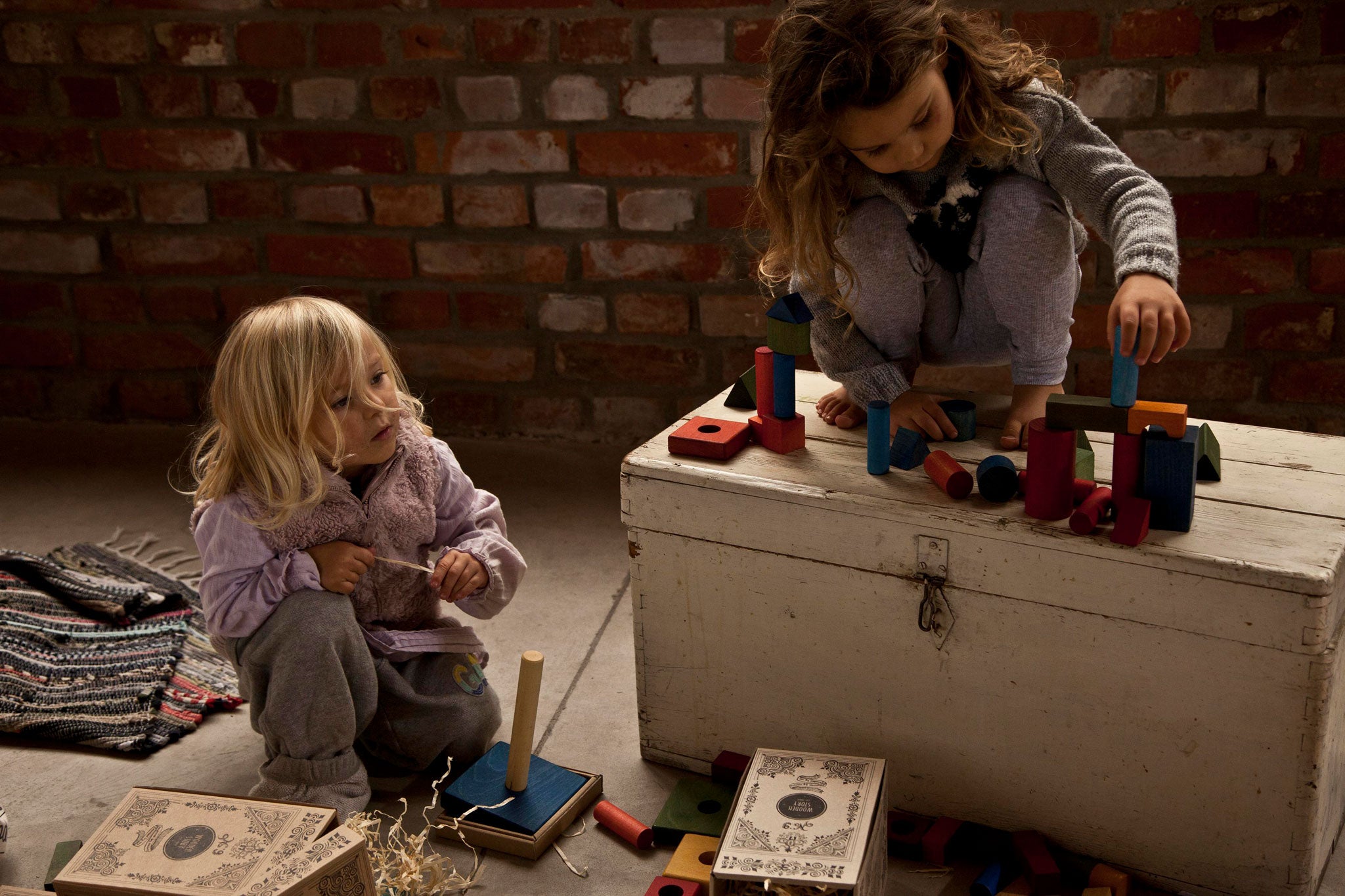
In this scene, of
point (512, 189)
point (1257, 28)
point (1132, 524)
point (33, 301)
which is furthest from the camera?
point (33, 301)

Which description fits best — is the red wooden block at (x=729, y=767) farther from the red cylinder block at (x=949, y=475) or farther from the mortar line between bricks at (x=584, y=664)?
the red cylinder block at (x=949, y=475)

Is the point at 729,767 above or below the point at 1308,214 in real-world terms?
below

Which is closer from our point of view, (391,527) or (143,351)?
(391,527)

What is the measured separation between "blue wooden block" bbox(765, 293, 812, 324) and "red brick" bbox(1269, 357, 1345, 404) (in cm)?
102

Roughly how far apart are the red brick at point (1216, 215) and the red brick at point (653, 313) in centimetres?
82

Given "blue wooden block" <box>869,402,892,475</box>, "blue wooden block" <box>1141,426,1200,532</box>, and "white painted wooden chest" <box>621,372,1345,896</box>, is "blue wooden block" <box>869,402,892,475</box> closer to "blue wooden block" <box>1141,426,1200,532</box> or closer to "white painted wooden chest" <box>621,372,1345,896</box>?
"white painted wooden chest" <box>621,372,1345,896</box>

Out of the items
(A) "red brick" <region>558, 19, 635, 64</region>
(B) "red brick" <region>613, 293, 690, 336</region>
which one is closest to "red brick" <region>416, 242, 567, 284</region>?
(B) "red brick" <region>613, 293, 690, 336</region>

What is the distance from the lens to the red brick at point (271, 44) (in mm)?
2119

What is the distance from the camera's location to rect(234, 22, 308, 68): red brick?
2.12 meters

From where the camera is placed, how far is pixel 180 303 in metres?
2.33

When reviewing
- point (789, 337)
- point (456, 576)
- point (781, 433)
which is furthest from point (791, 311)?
point (456, 576)

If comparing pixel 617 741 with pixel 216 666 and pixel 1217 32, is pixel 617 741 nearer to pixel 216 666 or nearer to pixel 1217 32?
pixel 216 666

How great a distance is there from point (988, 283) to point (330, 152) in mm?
1270

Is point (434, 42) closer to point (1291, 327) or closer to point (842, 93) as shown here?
point (842, 93)
